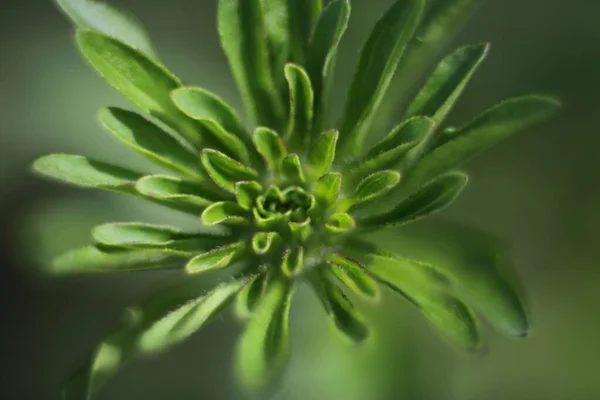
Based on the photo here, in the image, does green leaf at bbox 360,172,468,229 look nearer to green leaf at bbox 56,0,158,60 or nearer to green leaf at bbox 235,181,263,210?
green leaf at bbox 235,181,263,210

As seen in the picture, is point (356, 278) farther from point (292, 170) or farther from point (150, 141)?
point (150, 141)

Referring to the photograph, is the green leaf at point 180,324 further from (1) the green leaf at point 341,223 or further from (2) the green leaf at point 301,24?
(2) the green leaf at point 301,24

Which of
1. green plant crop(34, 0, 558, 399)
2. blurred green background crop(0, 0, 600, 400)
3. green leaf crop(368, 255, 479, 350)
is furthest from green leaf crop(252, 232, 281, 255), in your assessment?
blurred green background crop(0, 0, 600, 400)

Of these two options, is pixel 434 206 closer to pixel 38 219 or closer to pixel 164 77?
pixel 164 77

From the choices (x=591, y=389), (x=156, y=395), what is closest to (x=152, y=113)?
(x=156, y=395)

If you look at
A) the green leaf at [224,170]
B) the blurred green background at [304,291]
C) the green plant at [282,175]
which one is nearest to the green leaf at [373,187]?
the green plant at [282,175]

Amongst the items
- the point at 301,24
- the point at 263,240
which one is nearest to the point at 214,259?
the point at 263,240
